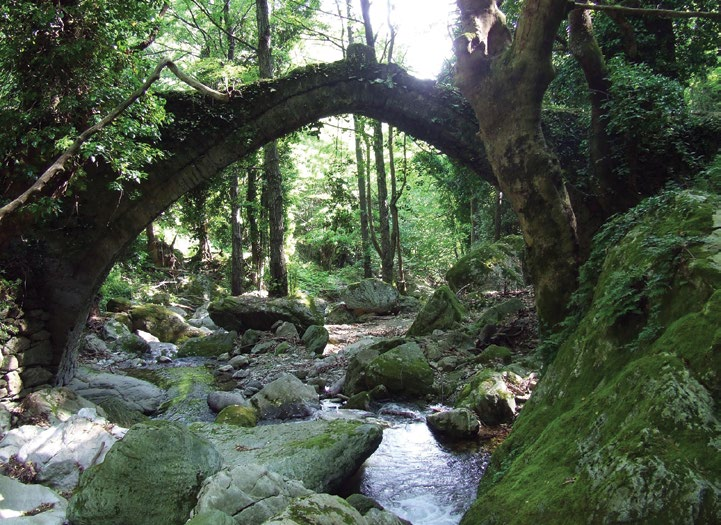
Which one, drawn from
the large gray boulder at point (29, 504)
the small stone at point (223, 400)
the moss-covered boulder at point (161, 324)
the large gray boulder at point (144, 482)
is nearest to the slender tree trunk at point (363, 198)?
the moss-covered boulder at point (161, 324)

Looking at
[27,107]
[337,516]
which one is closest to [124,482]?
[337,516]

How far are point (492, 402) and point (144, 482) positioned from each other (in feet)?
12.3

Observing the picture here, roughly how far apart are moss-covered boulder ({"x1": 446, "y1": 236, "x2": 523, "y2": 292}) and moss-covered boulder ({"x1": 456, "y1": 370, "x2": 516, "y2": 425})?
273 inches

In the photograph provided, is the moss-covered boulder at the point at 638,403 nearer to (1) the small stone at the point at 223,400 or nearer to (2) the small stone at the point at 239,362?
(1) the small stone at the point at 223,400

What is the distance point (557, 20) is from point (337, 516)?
514 centimetres

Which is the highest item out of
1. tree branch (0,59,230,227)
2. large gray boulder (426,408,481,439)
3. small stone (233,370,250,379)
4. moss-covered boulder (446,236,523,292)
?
tree branch (0,59,230,227)

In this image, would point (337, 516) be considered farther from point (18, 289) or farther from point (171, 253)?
point (171, 253)

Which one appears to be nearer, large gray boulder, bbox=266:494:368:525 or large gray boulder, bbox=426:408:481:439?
large gray boulder, bbox=266:494:368:525

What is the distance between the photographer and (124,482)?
3299 millimetres

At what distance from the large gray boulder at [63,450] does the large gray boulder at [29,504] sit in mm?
332

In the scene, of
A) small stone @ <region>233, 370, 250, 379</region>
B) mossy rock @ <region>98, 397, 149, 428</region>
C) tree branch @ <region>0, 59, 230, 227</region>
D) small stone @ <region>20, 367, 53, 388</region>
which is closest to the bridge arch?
small stone @ <region>20, 367, 53, 388</region>

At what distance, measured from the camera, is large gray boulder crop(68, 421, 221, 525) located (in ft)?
10.5

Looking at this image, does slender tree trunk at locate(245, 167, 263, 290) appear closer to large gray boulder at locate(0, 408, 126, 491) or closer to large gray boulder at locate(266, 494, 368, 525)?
large gray boulder at locate(0, 408, 126, 491)

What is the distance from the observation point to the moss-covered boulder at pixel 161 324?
12008mm
